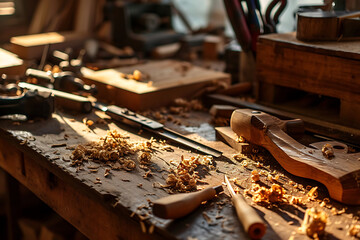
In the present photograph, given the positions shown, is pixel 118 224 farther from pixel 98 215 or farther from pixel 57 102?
pixel 57 102

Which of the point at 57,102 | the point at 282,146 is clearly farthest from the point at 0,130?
the point at 282,146

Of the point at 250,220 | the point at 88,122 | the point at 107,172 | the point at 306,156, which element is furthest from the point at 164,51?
the point at 250,220

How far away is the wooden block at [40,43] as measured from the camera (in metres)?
2.86

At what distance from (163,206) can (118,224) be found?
26cm

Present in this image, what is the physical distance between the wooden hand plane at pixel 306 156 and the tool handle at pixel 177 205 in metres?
0.37

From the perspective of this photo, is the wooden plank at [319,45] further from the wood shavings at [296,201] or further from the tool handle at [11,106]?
the tool handle at [11,106]

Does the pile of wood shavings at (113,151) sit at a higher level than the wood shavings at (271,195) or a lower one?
higher

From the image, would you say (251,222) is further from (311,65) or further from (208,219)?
(311,65)

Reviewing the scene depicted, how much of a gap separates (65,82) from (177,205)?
1335mm

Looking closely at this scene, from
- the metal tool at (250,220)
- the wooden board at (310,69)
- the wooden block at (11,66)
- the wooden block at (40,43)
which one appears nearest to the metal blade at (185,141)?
the metal tool at (250,220)

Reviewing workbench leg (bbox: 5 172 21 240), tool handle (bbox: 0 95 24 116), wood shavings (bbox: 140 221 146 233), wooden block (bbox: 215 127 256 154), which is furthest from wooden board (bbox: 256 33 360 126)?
workbench leg (bbox: 5 172 21 240)

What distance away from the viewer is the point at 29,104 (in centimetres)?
192

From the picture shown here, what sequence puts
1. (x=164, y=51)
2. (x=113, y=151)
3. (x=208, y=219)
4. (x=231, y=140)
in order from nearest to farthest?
(x=208, y=219), (x=113, y=151), (x=231, y=140), (x=164, y=51)

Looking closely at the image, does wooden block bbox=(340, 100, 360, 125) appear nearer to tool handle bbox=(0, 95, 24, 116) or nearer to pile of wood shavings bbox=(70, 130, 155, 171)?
pile of wood shavings bbox=(70, 130, 155, 171)
